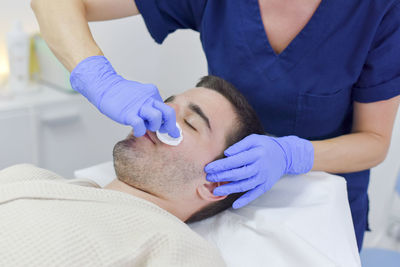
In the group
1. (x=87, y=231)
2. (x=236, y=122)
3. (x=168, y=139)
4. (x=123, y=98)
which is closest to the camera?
(x=87, y=231)

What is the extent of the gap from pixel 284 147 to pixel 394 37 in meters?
0.42

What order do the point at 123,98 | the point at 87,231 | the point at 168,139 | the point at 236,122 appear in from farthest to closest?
1. the point at 236,122
2. the point at 168,139
3. the point at 123,98
4. the point at 87,231

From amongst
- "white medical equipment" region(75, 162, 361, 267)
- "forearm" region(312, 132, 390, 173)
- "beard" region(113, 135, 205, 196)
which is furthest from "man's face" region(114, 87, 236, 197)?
"forearm" region(312, 132, 390, 173)

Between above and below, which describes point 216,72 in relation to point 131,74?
above

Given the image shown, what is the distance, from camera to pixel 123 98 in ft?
3.14

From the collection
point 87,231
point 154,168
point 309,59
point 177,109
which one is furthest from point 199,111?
point 87,231

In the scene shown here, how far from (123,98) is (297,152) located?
1.59ft

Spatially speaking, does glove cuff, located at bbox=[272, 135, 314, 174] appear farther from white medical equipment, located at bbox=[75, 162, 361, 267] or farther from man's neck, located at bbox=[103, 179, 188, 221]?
man's neck, located at bbox=[103, 179, 188, 221]

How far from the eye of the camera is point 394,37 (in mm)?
1075

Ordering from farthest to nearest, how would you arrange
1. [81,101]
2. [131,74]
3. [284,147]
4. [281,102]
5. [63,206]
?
[131,74], [81,101], [281,102], [284,147], [63,206]

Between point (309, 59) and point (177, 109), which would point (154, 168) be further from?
point (309, 59)

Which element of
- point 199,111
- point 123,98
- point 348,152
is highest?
point 123,98

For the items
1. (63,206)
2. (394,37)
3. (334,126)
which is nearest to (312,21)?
(394,37)

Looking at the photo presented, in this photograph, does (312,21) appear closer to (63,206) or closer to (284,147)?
(284,147)
